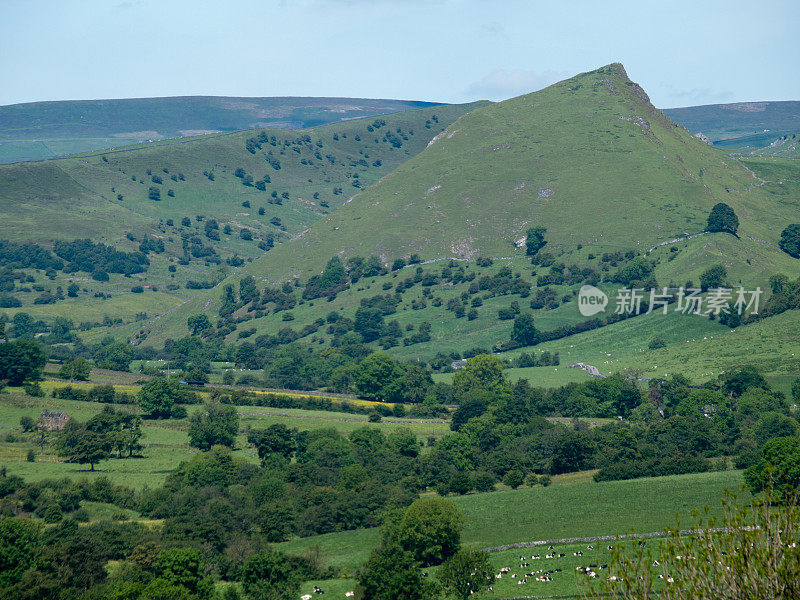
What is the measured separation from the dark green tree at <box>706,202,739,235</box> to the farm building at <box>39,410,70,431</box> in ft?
463

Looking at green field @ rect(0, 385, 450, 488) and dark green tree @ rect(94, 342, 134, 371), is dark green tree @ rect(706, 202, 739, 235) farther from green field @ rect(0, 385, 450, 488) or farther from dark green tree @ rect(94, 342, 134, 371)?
dark green tree @ rect(94, 342, 134, 371)

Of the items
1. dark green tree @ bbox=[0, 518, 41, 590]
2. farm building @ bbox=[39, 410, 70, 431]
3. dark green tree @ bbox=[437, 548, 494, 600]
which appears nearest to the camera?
dark green tree @ bbox=[437, 548, 494, 600]

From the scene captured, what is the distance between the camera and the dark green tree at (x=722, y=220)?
628ft

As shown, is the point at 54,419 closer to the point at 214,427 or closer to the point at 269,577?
the point at 214,427

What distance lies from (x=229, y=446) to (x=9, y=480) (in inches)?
A: 1099

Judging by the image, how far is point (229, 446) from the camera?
105m

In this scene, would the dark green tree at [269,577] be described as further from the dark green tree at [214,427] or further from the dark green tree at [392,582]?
the dark green tree at [214,427]

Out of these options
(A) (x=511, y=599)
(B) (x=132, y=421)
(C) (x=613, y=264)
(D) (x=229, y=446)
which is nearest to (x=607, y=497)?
(A) (x=511, y=599)

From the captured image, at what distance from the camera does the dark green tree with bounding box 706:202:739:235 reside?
628 ft

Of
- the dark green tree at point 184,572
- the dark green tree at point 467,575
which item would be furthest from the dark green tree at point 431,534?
the dark green tree at point 184,572

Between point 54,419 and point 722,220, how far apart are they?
473ft

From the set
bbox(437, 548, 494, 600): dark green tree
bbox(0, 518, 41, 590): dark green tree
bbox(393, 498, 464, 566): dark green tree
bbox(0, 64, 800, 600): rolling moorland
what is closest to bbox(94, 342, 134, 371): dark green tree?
bbox(0, 64, 800, 600): rolling moorland

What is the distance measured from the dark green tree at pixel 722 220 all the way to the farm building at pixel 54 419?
463 feet

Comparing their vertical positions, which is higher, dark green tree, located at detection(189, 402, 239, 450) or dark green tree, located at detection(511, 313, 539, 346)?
dark green tree, located at detection(189, 402, 239, 450)
